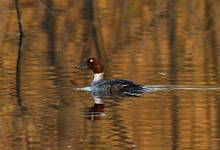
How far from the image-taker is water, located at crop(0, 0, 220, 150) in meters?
10.9

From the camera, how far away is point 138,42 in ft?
59.8

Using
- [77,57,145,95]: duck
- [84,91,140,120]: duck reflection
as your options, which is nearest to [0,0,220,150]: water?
[84,91,140,120]: duck reflection

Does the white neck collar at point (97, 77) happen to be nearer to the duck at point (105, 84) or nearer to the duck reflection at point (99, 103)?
the duck at point (105, 84)

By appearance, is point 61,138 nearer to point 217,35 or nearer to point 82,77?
point 82,77

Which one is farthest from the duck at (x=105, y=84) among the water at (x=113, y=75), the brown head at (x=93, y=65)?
the water at (x=113, y=75)

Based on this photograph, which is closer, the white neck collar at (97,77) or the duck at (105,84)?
the duck at (105,84)

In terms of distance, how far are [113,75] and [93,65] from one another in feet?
1.10

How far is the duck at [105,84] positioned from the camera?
13.4 metres

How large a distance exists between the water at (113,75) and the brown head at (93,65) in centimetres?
21

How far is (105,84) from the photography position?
13.9 meters

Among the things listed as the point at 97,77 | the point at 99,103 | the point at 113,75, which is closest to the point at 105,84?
the point at 97,77

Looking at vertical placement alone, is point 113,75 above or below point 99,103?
above

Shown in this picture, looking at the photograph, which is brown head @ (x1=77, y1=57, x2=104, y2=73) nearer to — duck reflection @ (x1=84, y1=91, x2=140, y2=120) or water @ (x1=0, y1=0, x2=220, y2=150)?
water @ (x1=0, y1=0, x2=220, y2=150)

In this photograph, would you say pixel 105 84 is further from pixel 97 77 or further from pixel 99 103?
pixel 99 103
